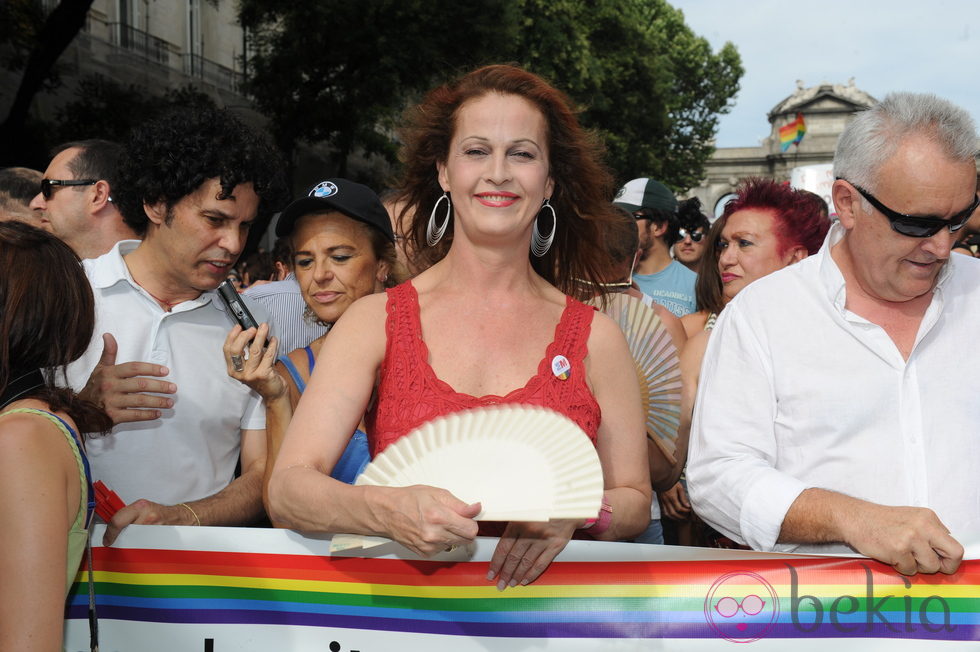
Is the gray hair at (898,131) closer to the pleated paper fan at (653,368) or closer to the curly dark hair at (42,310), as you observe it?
the pleated paper fan at (653,368)

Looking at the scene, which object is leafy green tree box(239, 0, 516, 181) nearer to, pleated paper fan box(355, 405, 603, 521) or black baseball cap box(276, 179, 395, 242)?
black baseball cap box(276, 179, 395, 242)

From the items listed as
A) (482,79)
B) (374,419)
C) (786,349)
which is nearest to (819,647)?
(786,349)

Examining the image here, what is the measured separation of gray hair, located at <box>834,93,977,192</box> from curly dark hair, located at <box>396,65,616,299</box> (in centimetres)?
68

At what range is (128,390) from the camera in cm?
271

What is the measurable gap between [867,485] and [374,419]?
1.28 meters

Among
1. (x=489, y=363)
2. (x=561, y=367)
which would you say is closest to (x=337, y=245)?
(x=489, y=363)

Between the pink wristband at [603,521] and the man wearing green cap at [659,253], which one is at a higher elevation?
the man wearing green cap at [659,253]

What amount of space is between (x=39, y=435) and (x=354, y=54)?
1638 cm

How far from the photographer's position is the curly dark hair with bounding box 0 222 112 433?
79.6 inches

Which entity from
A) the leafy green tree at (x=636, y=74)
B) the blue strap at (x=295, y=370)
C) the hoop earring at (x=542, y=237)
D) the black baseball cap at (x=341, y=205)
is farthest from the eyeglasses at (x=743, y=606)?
the leafy green tree at (x=636, y=74)

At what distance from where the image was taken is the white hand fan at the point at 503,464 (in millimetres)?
2035

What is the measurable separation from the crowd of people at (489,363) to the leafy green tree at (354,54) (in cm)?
1388

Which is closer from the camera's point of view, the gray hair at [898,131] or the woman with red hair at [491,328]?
the woman with red hair at [491,328]

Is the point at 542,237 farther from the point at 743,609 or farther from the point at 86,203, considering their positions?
the point at 86,203
